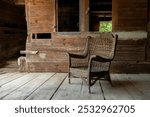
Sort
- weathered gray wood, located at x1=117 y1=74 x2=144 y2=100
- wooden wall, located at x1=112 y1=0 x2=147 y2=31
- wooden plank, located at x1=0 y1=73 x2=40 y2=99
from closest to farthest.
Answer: weathered gray wood, located at x1=117 y1=74 x2=144 y2=100 → wooden plank, located at x1=0 y1=73 x2=40 y2=99 → wooden wall, located at x1=112 y1=0 x2=147 y2=31

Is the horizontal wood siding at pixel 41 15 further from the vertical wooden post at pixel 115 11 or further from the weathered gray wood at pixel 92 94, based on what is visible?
the weathered gray wood at pixel 92 94

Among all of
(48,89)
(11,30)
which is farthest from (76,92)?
(11,30)

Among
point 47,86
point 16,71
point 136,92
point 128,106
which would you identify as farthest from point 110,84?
point 16,71

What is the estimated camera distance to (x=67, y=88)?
160 inches

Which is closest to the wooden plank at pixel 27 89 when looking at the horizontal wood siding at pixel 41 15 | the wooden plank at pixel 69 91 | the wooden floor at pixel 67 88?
the wooden floor at pixel 67 88

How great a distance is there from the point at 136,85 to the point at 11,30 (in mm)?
4913

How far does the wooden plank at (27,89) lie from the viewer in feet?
11.3

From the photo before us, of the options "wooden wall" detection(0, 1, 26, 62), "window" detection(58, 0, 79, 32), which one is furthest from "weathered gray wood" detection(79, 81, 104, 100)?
"wooden wall" detection(0, 1, 26, 62)

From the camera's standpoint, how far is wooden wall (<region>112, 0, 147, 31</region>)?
18.1 feet

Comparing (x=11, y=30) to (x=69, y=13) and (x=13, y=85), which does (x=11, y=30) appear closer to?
(x=69, y=13)

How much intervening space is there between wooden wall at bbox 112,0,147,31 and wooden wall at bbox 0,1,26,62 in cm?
345

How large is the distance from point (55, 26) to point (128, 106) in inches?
141

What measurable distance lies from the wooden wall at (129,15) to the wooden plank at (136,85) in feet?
3.73

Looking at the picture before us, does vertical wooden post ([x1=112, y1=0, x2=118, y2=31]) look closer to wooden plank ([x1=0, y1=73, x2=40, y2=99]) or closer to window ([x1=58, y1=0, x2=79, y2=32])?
window ([x1=58, y1=0, x2=79, y2=32])
